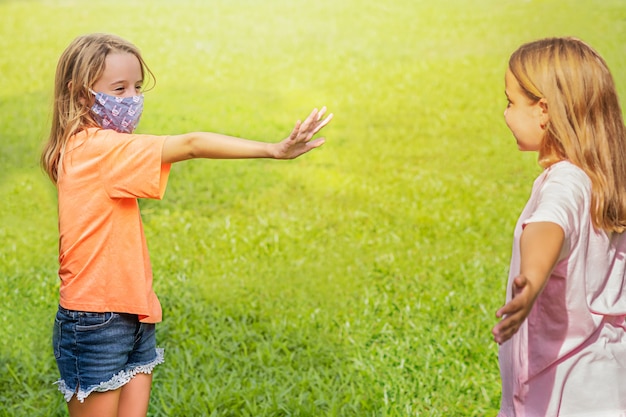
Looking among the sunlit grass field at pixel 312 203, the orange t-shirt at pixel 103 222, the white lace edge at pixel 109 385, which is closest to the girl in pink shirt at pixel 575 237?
the orange t-shirt at pixel 103 222

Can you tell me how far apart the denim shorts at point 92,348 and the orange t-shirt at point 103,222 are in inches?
1.7

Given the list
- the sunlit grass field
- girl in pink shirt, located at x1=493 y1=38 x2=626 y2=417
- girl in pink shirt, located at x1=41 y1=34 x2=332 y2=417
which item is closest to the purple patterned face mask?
girl in pink shirt, located at x1=41 y1=34 x2=332 y2=417

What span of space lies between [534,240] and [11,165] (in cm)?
683

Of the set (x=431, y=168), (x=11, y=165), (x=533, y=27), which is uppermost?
(x=533, y=27)

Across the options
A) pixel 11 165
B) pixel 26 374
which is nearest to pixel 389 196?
pixel 11 165

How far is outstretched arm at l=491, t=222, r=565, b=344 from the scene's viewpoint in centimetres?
216

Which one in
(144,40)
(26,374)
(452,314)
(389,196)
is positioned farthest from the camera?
(144,40)

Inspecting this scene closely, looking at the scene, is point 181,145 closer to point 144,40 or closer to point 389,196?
point 389,196

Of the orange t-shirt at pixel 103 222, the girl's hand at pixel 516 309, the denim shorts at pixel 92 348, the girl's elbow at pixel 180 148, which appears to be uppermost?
the girl's elbow at pixel 180 148

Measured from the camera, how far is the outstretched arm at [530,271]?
216 centimetres

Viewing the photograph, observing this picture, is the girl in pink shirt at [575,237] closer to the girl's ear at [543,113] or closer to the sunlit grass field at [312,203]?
the girl's ear at [543,113]

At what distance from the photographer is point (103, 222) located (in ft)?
9.64

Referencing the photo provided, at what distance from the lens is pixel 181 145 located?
282cm

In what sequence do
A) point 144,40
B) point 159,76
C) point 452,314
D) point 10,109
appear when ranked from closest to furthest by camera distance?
point 452,314 < point 10,109 < point 159,76 < point 144,40
